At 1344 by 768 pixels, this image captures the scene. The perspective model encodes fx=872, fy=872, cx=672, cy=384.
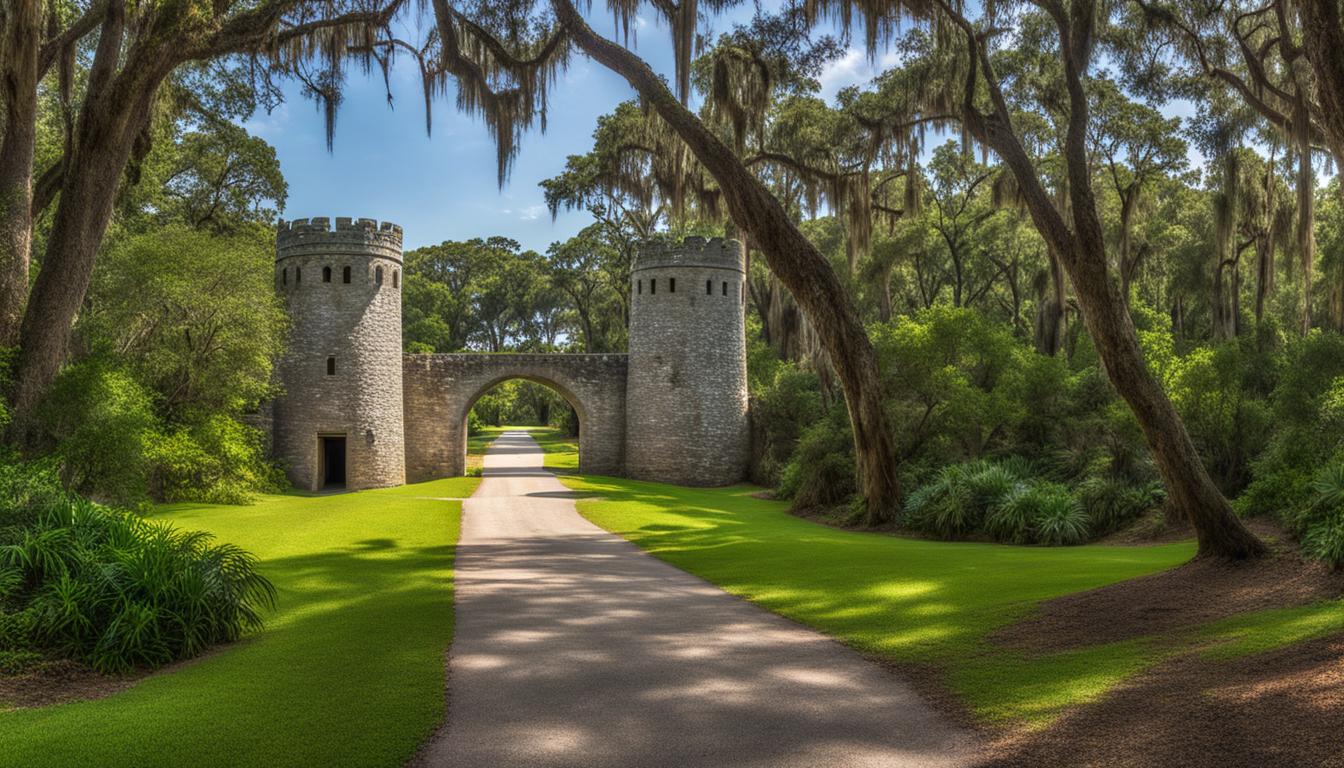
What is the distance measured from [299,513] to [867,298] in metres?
26.2

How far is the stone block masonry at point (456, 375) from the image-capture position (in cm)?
2803

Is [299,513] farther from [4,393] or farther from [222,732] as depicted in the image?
[222,732]

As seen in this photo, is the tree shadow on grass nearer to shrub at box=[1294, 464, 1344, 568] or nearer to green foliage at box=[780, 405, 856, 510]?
shrub at box=[1294, 464, 1344, 568]

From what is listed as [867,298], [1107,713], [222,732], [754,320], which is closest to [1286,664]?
[1107,713]

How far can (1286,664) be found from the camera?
5.21 meters

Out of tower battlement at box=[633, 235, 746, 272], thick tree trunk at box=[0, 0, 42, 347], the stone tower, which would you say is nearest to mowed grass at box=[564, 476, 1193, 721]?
thick tree trunk at box=[0, 0, 42, 347]

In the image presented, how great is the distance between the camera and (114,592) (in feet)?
23.8

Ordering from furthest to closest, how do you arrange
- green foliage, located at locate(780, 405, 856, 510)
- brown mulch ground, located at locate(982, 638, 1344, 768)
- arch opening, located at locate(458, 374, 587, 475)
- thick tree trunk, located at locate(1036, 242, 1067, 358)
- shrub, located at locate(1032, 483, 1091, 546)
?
arch opening, located at locate(458, 374, 587, 475) < thick tree trunk, located at locate(1036, 242, 1067, 358) < green foliage, located at locate(780, 405, 856, 510) < shrub, located at locate(1032, 483, 1091, 546) < brown mulch ground, located at locate(982, 638, 1344, 768)

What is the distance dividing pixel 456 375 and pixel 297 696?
85.7ft

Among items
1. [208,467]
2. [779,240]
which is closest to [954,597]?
[779,240]

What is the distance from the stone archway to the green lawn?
13139mm

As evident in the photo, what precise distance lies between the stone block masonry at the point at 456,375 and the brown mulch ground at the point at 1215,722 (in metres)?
25.2

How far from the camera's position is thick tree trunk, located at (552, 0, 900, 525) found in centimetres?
1546

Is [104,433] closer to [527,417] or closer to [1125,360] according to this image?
[1125,360]
